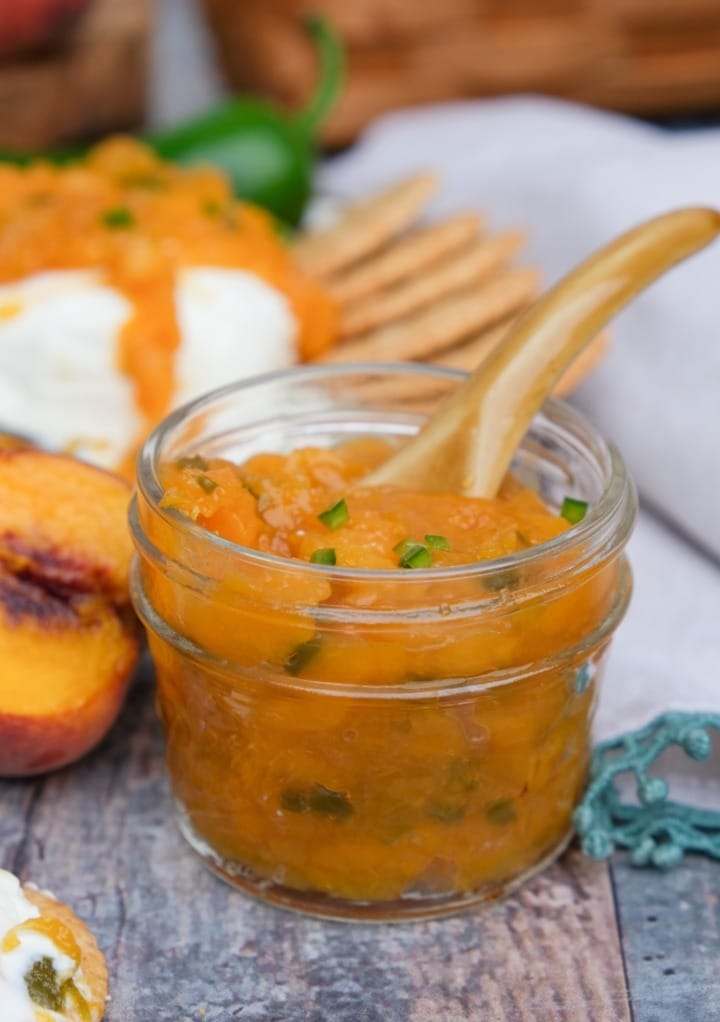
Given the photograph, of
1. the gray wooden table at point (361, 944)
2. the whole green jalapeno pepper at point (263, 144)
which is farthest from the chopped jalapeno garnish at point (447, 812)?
the whole green jalapeno pepper at point (263, 144)

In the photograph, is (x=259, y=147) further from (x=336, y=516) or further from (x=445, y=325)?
(x=336, y=516)

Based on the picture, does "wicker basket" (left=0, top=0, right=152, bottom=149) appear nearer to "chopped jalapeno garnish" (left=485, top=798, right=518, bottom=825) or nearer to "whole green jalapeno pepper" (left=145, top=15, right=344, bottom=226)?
"whole green jalapeno pepper" (left=145, top=15, right=344, bottom=226)

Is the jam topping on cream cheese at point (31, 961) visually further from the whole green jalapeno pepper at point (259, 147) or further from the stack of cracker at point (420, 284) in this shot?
the whole green jalapeno pepper at point (259, 147)

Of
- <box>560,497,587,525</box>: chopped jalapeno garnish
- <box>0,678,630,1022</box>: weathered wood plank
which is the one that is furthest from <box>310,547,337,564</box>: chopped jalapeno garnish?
<box>0,678,630,1022</box>: weathered wood plank

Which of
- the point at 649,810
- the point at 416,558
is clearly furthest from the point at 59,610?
the point at 649,810

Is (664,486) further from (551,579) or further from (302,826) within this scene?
(302,826)

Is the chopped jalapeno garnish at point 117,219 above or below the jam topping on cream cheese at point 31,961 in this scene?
above

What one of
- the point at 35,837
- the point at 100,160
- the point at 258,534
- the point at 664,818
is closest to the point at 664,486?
the point at 664,818

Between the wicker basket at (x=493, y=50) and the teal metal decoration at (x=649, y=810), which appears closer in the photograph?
the teal metal decoration at (x=649, y=810)
